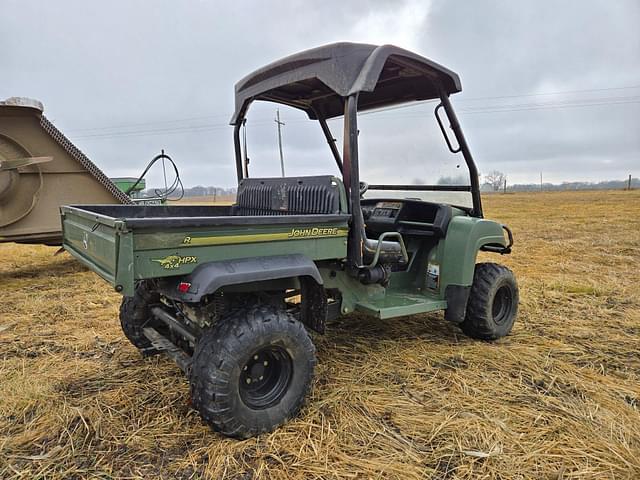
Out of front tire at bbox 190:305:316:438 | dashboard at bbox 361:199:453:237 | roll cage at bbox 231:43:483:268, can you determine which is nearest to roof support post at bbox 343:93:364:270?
roll cage at bbox 231:43:483:268

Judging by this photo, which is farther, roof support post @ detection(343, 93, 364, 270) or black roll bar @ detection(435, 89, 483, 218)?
black roll bar @ detection(435, 89, 483, 218)

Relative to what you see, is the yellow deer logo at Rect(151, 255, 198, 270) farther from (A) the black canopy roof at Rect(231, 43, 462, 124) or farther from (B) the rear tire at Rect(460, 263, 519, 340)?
(B) the rear tire at Rect(460, 263, 519, 340)

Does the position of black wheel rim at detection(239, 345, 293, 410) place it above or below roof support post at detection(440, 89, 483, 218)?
below

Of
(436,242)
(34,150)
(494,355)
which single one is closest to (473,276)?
(436,242)

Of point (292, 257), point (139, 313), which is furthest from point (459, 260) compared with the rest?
point (139, 313)

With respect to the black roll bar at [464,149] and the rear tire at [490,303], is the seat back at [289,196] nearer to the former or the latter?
the black roll bar at [464,149]

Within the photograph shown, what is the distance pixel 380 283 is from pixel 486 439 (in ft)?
4.06

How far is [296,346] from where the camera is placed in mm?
2541

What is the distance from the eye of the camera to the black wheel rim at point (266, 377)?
8.21 feet

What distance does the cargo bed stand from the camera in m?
2.09

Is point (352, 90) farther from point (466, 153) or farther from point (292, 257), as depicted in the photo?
point (466, 153)

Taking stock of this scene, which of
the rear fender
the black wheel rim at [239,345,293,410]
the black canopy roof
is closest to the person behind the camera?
the black wheel rim at [239,345,293,410]

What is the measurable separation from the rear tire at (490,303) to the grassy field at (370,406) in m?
0.12

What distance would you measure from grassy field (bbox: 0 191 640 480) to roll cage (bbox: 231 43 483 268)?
97 cm
